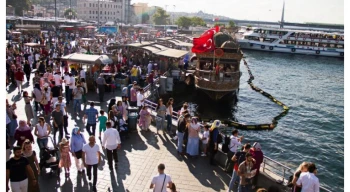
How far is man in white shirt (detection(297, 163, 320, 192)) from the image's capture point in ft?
22.6

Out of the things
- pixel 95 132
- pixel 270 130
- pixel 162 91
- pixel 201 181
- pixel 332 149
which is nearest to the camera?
pixel 201 181

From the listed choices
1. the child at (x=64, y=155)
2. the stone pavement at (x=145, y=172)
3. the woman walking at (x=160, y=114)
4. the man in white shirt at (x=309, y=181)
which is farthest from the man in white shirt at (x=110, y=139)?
the man in white shirt at (x=309, y=181)

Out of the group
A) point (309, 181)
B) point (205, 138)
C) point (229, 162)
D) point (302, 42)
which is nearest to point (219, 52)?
point (205, 138)

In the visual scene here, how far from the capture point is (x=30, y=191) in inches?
292

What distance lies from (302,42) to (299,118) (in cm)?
6110

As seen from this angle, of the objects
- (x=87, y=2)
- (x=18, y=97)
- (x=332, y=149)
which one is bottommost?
(x=332, y=149)

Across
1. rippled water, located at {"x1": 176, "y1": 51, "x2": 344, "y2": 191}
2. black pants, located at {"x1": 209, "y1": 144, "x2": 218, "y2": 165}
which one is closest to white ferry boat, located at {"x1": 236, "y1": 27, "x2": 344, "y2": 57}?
rippled water, located at {"x1": 176, "y1": 51, "x2": 344, "y2": 191}

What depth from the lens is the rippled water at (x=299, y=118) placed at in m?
16.9

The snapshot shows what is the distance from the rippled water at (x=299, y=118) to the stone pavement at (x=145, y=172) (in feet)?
25.0

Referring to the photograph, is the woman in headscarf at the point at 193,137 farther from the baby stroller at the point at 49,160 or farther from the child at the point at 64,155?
the baby stroller at the point at 49,160

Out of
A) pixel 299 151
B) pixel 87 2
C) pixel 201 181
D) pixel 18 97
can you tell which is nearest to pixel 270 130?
pixel 299 151

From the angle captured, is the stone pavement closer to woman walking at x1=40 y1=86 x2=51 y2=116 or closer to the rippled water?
woman walking at x1=40 y1=86 x2=51 y2=116

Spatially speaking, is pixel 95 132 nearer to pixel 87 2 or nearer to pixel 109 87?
pixel 109 87

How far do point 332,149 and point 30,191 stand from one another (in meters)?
17.7
